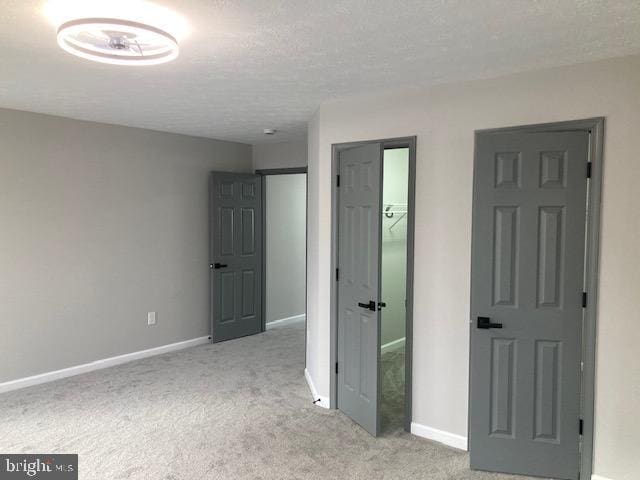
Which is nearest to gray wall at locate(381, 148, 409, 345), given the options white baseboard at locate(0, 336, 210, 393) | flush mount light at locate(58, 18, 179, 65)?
white baseboard at locate(0, 336, 210, 393)

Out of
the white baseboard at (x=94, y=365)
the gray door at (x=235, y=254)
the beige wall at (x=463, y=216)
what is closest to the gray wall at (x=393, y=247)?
the beige wall at (x=463, y=216)

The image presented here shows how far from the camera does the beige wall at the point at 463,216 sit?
2.62 m

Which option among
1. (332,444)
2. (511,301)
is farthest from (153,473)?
(511,301)

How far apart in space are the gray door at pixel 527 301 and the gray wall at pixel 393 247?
2255mm

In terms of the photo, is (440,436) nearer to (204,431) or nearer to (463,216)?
(463,216)

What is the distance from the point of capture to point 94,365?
15.5 ft

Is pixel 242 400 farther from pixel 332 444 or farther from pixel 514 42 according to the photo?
pixel 514 42

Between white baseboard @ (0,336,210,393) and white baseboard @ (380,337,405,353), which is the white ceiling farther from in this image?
white baseboard @ (380,337,405,353)

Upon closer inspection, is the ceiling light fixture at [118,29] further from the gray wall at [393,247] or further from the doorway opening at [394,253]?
the gray wall at [393,247]

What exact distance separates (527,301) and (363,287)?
109cm

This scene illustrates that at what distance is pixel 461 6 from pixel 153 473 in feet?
9.66

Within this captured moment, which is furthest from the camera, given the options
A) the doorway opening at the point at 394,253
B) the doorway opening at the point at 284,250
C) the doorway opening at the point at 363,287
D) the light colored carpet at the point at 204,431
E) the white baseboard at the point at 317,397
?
the doorway opening at the point at 284,250

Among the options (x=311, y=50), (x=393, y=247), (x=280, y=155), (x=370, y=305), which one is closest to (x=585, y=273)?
(x=370, y=305)

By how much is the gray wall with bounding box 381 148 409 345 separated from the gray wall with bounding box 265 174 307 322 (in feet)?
5.94
